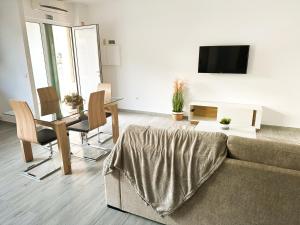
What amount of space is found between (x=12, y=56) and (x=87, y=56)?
5.36ft

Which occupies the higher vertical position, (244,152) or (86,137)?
(244,152)

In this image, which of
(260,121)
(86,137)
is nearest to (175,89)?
(260,121)

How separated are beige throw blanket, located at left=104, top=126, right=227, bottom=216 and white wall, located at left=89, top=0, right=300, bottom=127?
10.3 ft

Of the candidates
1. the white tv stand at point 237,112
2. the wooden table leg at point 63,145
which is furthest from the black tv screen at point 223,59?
the wooden table leg at point 63,145

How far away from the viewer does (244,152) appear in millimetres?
1478

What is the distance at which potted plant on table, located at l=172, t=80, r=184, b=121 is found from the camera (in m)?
4.70

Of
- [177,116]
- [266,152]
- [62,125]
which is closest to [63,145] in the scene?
[62,125]

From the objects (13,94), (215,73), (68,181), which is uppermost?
(215,73)

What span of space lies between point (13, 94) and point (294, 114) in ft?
18.5

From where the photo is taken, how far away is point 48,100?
338 cm

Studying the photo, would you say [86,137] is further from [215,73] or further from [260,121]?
[260,121]

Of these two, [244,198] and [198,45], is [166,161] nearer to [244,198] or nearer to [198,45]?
[244,198]

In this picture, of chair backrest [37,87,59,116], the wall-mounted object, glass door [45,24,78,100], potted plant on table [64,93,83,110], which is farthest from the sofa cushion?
glass door [45,24,78,100]

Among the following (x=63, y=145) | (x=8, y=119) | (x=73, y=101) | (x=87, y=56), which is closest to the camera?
(x=63, y=145)
